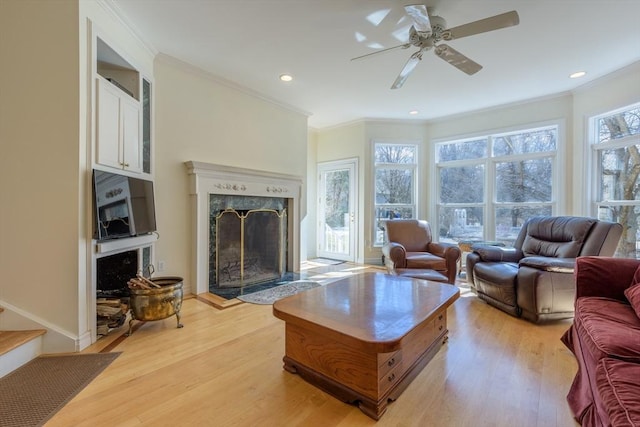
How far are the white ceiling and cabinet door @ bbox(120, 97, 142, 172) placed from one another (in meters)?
0.73

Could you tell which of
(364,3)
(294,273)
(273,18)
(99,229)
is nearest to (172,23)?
(273,18)

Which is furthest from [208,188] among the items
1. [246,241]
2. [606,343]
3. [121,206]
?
[606,343]

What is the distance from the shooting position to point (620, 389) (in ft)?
3.22

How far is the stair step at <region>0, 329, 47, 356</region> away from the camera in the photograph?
180cm

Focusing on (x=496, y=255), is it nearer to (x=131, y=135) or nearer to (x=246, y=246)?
(x=246, y=246)

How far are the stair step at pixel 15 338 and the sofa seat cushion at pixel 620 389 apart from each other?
307 centimetres

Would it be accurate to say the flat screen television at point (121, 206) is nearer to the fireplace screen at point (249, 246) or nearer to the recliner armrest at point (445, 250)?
the fireplace screen at point (249, 246)

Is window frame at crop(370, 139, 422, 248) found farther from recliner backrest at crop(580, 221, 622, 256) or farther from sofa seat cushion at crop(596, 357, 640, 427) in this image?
sofa seat cushion at crop(596, 357, 640, 427)

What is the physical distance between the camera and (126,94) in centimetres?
260

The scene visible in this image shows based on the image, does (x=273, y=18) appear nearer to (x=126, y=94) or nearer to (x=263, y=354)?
(x=126, y=94)

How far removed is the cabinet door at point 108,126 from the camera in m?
2.23

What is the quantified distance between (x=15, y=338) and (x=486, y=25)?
13.0 ft

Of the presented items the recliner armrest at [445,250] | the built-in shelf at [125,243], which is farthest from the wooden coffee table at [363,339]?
the built-in shelf at [125,243]

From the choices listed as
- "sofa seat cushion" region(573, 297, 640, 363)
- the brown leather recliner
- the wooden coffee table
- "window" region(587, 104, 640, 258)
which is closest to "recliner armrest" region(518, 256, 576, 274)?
the brown leather recliner
